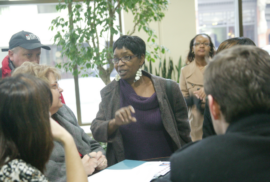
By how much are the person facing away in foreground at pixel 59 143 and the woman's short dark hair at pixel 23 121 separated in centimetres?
51

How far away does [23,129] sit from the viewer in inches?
35.6

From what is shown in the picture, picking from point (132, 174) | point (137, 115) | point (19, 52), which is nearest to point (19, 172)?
point (132, 174)

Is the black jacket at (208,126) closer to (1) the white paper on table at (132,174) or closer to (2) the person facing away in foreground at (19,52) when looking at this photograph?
(1) the white paper on table at (132,174)

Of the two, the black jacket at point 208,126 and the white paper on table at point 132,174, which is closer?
the white paper on table at point 132,174

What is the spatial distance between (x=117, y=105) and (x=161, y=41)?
3181 mm

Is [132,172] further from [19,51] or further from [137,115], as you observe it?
[19,51]

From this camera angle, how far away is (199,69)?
3.02 metres

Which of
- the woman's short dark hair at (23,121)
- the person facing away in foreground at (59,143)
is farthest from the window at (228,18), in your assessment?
the woman's short dark hair at (23,121)

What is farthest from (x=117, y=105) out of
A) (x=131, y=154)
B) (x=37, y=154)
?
(x=37, y=154)

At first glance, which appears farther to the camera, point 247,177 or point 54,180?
point 54,180

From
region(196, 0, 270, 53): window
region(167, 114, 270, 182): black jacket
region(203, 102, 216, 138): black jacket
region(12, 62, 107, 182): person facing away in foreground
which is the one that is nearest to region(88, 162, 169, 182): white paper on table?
region(12, 62, 107, 182): person facing away in foreground

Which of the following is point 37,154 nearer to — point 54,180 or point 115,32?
point 54,180

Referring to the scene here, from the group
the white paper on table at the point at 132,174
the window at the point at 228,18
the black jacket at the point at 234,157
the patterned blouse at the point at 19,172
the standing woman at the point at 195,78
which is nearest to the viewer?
the black jacket at the point at 234,157

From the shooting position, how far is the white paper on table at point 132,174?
130cm
